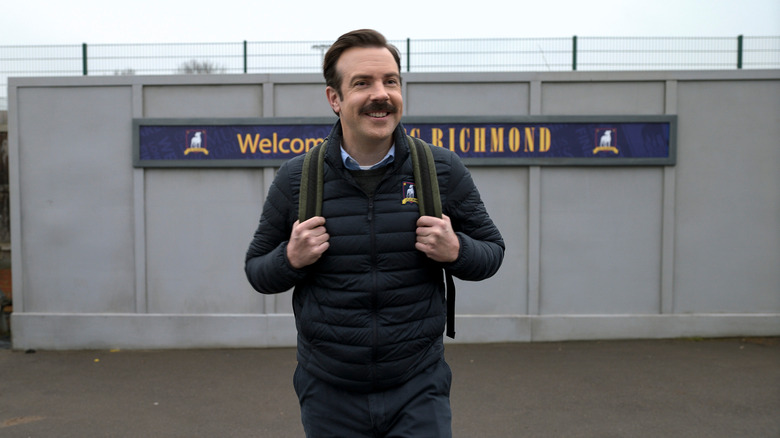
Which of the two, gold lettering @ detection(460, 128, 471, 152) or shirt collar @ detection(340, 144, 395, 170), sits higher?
gold lettering @ detection(460, 128, 471, 152)

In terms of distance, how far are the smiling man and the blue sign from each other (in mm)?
4575

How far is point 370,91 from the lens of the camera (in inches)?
77.7

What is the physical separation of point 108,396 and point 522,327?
388 centimetres

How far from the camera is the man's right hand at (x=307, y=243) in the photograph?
6.46ft

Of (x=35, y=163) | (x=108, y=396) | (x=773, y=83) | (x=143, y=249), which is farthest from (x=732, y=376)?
(x=35, y=163)

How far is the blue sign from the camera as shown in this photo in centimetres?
663

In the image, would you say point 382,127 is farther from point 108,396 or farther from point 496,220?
point 496,220

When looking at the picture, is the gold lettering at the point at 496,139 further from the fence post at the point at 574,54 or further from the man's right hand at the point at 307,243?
the man's right hand at the point at 307,243

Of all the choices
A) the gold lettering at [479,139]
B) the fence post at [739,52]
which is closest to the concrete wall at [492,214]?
the gold lettering at [479,139]

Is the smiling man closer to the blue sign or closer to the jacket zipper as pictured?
the jacket zipper

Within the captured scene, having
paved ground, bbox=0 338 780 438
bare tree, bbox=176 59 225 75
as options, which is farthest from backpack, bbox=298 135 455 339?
bare tree, bbox=176 59 225 75

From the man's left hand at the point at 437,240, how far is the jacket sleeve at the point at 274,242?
39 cm

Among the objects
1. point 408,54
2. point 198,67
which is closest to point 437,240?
point 408,54

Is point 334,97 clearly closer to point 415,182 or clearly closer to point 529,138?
point 415,182
